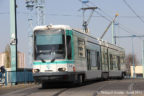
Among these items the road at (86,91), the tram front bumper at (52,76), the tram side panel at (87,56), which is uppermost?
the tram side panel at (87,56)


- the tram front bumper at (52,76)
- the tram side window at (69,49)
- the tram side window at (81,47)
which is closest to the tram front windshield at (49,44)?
the tram side window at (69,49)

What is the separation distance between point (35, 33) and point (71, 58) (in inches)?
88.3

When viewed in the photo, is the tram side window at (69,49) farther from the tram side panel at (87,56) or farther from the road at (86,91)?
the road at (86,91)

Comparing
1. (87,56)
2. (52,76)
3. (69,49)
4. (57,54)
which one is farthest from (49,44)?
(87,56)

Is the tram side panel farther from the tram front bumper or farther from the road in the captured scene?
the road

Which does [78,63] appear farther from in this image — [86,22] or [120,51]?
[86,22]

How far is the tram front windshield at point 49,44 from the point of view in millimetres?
19000

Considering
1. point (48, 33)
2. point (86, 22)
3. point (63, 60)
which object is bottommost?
point (63, 60)

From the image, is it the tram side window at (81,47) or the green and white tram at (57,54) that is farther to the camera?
the tram side window at (81,47)

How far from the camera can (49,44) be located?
62.5ft

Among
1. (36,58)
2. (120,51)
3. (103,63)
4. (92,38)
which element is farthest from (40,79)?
(120,51)

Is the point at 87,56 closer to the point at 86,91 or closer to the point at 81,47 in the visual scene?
the point at 81,47

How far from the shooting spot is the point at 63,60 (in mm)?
19000

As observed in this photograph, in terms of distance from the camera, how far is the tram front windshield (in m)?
19.0
